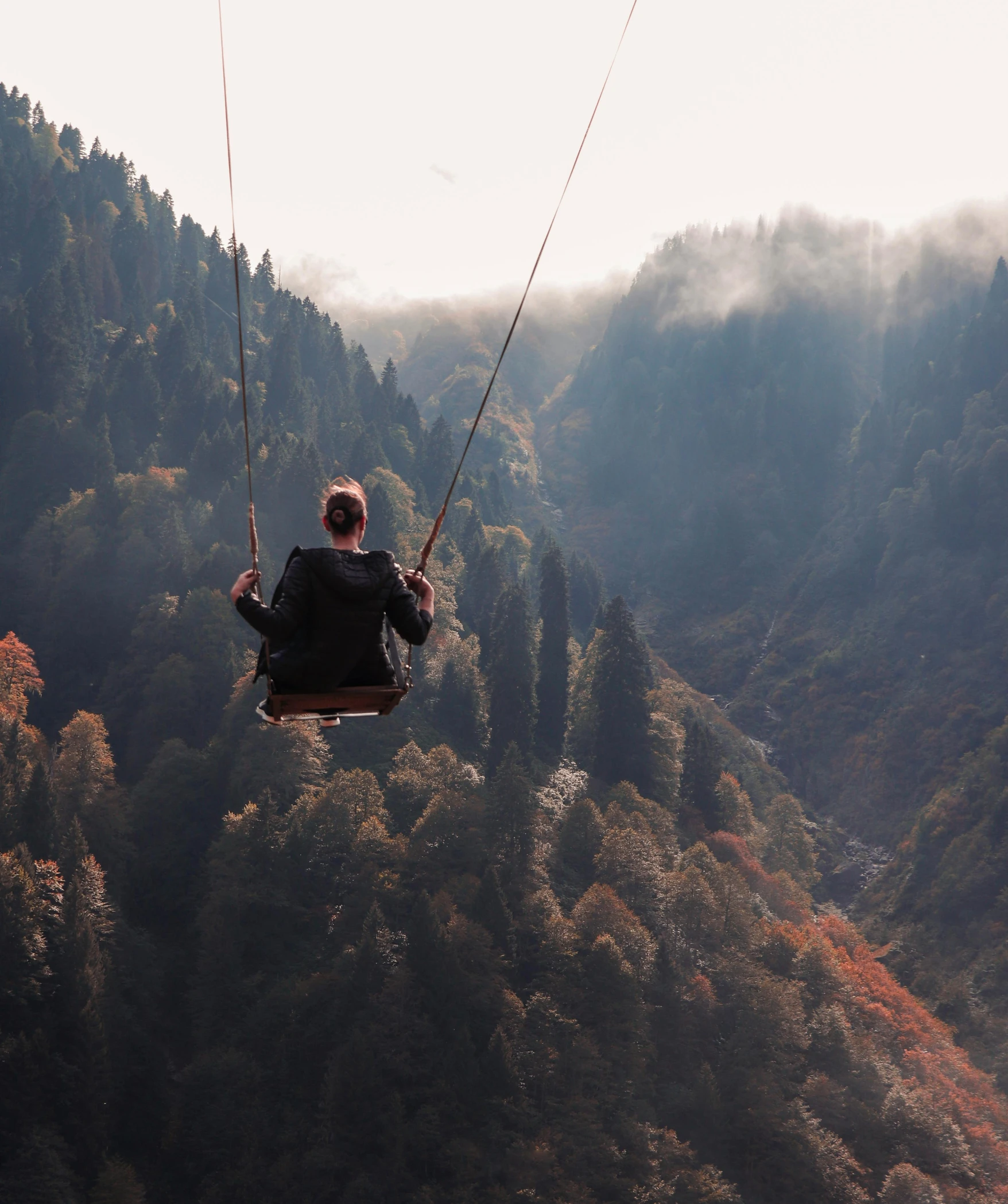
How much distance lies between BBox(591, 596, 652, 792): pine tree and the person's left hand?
112944 millimetres

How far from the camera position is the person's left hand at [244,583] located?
36.5 ft

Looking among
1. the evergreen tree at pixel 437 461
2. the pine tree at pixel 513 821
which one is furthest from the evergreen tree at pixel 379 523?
the pine tree at pixel 513 821

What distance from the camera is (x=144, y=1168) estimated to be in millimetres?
75000

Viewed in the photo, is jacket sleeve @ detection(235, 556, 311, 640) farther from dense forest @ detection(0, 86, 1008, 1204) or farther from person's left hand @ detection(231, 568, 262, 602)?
dense forest @ detection(0, 86, 1008, 1204)

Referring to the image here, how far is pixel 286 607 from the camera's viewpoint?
1146 centimetres

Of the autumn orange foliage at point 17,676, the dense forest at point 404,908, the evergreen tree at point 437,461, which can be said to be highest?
the evergreen tree at point 437,461

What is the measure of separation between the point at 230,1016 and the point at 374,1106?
14.2m

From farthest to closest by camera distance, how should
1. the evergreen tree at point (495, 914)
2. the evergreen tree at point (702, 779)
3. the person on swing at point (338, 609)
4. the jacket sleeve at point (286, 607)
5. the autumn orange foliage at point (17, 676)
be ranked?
1. the evergreen tree at point (702, 779)
2. the autumn orange foliage at point (17, 676)
3. the evergreen tree at point (495, 914)
4. the person on swing at point (338, 609)
5. the jacket sleeve at point (286, 607)

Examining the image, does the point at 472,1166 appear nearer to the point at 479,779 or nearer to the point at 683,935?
the point at 683,935

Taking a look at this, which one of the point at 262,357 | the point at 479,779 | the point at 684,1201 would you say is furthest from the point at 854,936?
the point at 262,357

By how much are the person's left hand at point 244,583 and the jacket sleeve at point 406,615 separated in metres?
1.30

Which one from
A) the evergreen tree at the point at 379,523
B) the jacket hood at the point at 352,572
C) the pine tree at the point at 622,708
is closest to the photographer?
the jacket hood at the point at 352,572

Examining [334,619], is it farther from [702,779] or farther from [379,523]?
[379,523]

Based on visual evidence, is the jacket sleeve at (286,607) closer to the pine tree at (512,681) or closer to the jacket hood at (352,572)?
the jacket hood at (352,572)
